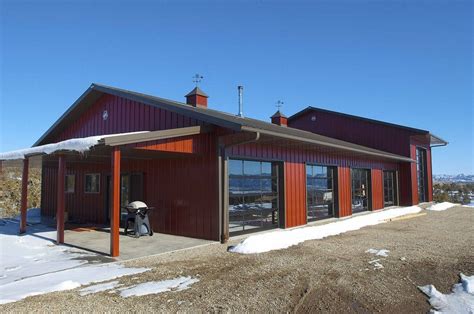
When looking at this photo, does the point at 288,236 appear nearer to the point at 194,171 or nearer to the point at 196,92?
the point at 194,171

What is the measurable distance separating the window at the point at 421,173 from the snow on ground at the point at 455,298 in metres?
18.7

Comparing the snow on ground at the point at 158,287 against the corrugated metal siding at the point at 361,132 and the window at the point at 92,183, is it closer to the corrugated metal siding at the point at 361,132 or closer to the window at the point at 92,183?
the window at the point at 92,183

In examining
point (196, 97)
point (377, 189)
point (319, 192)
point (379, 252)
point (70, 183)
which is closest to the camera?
point (379, 252)

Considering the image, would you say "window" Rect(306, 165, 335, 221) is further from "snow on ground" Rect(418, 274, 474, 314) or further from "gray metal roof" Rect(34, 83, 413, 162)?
"snow on ground" Rect(418, 274, 474, 314)

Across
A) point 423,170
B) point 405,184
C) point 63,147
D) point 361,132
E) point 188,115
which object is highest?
point 361,132

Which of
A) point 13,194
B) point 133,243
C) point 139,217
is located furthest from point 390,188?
point 13,194

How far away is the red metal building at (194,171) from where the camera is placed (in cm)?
904

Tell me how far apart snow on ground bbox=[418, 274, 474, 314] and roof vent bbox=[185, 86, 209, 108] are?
35.8ft

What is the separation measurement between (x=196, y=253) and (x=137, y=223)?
2.76m

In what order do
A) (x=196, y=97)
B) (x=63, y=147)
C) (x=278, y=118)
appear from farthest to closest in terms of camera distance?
1. (x=278, y=118)
2. (x=196, y=97)
3. (x=63, y=147)

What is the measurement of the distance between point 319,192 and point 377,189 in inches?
242

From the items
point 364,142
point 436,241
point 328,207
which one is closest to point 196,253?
point 436,241

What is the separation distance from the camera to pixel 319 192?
43.9 ft

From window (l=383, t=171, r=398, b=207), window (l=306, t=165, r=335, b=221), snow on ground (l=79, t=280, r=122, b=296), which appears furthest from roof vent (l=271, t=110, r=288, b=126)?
snow on ground (l=79, t=280, r=122, b=296)
